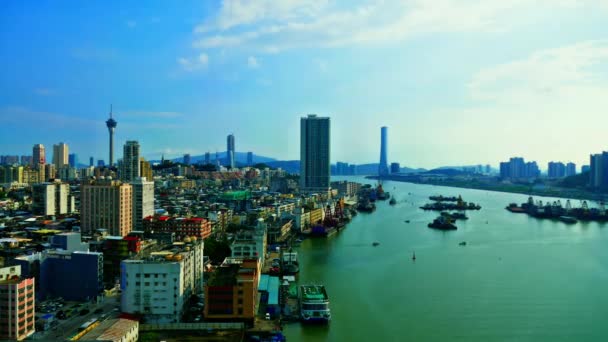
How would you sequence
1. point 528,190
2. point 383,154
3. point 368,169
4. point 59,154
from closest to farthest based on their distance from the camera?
1. point 528,190
2. point 59,154
3. point 383,154
4. point 368,169

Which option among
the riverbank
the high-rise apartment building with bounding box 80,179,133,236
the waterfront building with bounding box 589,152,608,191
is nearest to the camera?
the high-rise apartment building with bounding box 80,179,133,236

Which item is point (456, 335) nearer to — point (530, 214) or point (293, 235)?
point (293, 235)

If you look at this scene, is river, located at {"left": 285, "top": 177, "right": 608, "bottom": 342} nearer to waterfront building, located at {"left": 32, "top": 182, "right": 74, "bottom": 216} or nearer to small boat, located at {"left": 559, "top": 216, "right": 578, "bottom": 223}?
small boat, located at {"left": 559, "top": 216, "right": 578, "bottom": 223}

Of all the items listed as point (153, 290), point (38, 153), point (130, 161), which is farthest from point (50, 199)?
point (38, 153)

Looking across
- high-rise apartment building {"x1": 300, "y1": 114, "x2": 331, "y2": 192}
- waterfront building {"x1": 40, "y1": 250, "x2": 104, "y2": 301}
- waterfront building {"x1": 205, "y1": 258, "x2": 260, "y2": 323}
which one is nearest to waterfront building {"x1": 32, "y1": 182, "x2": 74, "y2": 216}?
waterfront building {"x1": 40, "y1": 250, "x2": 104, "y2": 301}

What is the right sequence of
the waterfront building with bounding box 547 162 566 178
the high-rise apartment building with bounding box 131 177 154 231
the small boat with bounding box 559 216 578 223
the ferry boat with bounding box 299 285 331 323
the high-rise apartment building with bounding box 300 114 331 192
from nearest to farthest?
the ferry boat with bounding box 299 285 331 323 → the high-rise apartment building with bounding box 131 177 154 231 → the small boat with bounding box 559 216 578 223 → the high-rise apartment building with bounding box 300 114 331 192 → the waterfront building with bounding box 547 162 566 178

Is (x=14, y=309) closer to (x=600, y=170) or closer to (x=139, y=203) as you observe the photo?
(x=139, y=203)

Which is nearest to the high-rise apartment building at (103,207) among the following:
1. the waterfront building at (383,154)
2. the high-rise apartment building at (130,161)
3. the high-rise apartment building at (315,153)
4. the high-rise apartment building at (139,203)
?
the high-rise apartment building at (139,203)
